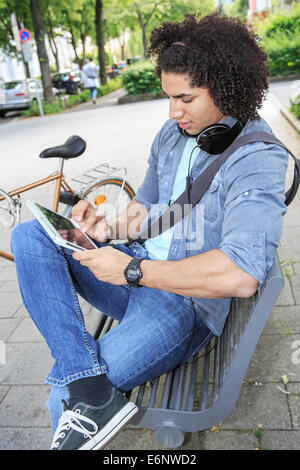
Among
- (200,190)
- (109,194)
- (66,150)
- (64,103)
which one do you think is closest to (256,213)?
(200,190)

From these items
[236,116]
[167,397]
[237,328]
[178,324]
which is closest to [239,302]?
[237,328]

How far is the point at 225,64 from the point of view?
71.1 inches

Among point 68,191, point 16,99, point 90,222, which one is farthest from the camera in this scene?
point 16,99

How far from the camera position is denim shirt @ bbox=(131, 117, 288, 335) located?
5.05 feet

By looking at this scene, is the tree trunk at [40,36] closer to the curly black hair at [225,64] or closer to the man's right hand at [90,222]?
the man's right hand at [90,222]

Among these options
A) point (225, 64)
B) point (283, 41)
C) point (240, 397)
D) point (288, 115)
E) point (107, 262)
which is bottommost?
point (288, 115)

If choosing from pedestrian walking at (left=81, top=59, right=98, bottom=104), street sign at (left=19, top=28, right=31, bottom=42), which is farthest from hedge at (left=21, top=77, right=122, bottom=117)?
street sign at (left=19, top=28, right=31, bottom=42)

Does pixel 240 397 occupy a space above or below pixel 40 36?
below

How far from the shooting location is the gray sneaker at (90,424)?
65.8 inches

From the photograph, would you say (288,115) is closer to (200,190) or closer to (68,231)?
(200,190)

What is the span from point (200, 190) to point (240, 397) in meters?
1.09

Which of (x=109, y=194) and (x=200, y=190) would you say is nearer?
(x=200, y=190)
